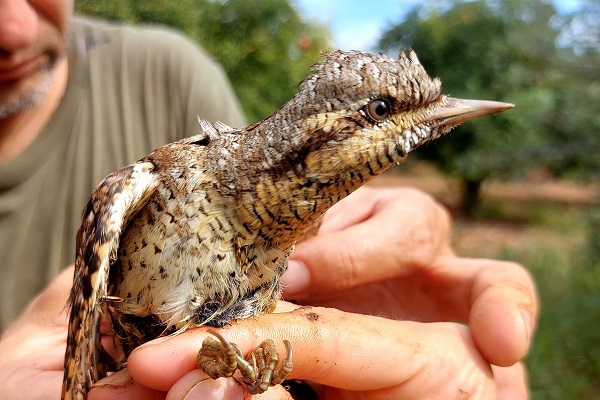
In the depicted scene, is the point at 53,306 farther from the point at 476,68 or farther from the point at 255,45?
the point at 476,68

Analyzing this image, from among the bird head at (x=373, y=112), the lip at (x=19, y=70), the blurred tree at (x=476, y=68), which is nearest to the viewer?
the bird head at (x=373, y=112)

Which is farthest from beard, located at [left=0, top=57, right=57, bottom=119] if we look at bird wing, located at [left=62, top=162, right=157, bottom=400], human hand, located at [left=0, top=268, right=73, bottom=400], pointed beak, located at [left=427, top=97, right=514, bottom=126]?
pointed beak, located at [left=427, top=97, right=514, bottom=126]

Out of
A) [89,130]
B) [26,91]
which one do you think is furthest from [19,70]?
[89,130]

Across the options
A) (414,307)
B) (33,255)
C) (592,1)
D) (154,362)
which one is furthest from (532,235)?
(154,362)

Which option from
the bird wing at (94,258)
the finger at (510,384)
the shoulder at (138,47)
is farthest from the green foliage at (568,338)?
the bird wing at (94,258)

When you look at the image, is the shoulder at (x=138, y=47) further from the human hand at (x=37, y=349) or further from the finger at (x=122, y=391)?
the finger at (x=122, y=391)

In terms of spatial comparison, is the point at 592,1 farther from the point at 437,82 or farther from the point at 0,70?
the point at 0,70

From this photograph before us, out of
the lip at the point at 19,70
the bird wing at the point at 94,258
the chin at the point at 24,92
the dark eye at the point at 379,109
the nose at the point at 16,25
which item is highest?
the nose at the point at 16,25
